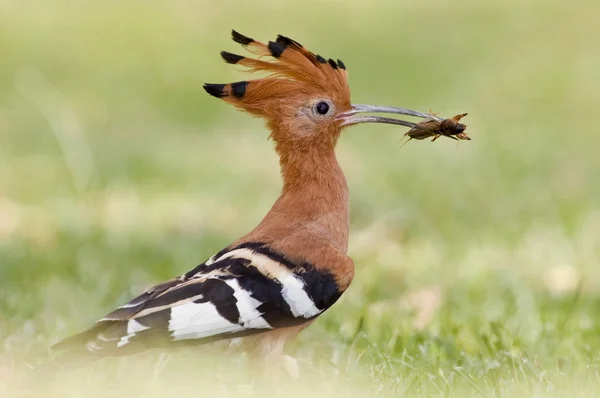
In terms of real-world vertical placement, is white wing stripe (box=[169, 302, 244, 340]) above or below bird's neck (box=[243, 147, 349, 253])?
below

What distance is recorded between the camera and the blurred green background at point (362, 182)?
134 inches

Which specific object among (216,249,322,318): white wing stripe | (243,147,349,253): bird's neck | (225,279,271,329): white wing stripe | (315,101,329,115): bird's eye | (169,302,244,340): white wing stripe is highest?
(315,101,329,115): bird's eye

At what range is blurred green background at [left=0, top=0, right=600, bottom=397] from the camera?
340 centimetres

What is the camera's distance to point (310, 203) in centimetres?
318

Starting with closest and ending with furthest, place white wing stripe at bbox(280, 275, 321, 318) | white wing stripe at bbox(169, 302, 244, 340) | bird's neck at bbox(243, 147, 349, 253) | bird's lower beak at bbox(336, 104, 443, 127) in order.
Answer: white wing stripe at bbox(169, 302, 244, 340) → white wing stripe at bbox(280, 275, 321, 318) → bird's neck at bbox(243, 147, 349, 253) → bird's lower beak at bbox(336, 104, 443, 127)

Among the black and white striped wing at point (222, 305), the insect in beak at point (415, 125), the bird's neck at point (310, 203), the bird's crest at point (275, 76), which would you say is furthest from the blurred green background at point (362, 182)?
the bird's crest at point (275, 76)

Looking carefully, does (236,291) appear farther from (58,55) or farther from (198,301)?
(58,55)

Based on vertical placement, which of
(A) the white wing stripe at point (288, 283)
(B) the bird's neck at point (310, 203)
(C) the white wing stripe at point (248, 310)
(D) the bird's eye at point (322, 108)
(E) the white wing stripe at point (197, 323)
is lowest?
(E) the white wing stripe at point (197, 323)

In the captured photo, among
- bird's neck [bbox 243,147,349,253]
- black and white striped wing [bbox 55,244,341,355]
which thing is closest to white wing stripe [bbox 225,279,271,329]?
black and white striped wing [bbox 55,244,341,355]

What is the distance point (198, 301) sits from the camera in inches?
110

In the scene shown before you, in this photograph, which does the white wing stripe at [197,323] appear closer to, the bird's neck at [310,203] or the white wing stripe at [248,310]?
the white wing stripe at [248,310]

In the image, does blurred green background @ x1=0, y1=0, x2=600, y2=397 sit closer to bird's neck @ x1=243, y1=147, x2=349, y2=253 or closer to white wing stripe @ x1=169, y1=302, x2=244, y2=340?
white wing stripe @ x1=169, y1=302, x2=244, y2=340

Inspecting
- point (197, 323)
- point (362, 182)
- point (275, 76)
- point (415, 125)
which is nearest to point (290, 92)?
point (275, 76)

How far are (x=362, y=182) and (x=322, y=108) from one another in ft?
8.79
